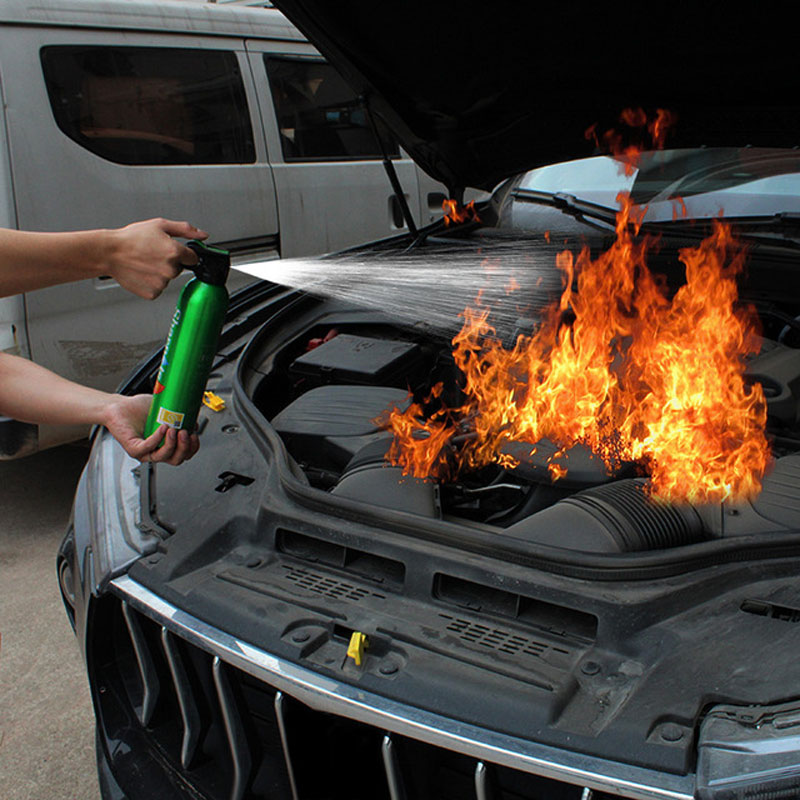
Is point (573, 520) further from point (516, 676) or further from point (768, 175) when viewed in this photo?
point (768, 175)

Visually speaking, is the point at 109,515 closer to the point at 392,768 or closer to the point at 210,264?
the point at 210,264

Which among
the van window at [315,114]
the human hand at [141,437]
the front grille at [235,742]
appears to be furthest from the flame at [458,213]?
the front grille at [235,742]

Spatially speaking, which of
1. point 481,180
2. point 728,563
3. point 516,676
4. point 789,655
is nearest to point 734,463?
point 728,563

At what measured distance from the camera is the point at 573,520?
1584 millimetres

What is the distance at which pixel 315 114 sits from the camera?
188 inches

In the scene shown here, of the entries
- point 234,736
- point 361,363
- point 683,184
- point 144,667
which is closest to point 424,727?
point 234,736

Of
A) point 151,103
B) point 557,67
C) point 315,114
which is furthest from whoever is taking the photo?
point 315,114

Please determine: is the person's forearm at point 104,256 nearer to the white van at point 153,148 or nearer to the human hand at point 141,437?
the human hand at point 141,437

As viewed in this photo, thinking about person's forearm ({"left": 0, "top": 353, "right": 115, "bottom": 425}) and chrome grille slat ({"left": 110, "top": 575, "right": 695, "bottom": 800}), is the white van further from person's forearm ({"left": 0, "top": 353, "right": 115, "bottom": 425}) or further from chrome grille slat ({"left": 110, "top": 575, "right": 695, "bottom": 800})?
chrome grille slat ({"left": 110, "top": 575, "right": 695, "bottom": 800})

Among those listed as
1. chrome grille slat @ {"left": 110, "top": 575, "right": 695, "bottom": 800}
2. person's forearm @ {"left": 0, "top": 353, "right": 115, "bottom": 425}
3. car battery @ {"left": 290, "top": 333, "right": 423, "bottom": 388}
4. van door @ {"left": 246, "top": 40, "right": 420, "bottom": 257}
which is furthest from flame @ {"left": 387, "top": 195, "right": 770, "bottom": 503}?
van door @ {"left": 246, "top": 40, "right": 420, "bottom": 257}

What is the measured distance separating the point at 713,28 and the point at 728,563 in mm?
1352

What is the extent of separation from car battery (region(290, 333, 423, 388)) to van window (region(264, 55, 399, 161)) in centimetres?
232

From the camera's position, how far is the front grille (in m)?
1.31

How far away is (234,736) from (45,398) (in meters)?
0.98
